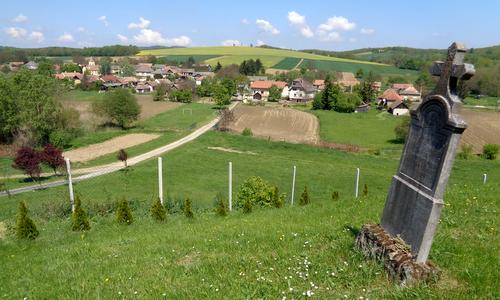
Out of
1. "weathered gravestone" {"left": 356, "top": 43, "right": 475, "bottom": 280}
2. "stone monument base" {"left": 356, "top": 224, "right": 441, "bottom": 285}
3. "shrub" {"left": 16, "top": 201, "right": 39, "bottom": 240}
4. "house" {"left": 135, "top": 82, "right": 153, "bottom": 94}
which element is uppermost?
"weathered gravestone" {"left": 356, "top": 43, "right": 475, "bottom": 280}

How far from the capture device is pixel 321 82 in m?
128

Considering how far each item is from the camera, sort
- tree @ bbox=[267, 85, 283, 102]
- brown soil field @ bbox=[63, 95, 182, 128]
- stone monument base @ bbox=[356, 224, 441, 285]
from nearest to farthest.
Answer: stone monument base @ bbox=[356, 224, 441, 285], brown soil field @ bbox=[63, 95, 182, 128], tree @ bbox=[267, 85, 283, 102]

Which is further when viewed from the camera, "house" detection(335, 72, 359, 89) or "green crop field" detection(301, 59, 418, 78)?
"green crop field" detection(301, 59, 418, 78)

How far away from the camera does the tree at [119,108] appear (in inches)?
2425

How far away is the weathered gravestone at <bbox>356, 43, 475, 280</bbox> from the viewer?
20.8 feet

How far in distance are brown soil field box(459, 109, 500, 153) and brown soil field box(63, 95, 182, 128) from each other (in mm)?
52768

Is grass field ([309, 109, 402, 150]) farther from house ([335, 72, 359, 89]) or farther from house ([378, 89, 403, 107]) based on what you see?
house ([335, 72, 359, 89])

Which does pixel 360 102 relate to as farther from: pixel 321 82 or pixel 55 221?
pixel 55 221

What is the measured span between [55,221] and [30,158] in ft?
56.9

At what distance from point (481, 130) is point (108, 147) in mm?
56168

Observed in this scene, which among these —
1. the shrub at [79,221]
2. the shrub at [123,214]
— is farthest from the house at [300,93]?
the shrub at [79,221]

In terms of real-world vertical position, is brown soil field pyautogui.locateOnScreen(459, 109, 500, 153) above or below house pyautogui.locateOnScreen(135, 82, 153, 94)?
above

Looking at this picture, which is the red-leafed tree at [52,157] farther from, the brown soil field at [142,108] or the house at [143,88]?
the house at [143,88]

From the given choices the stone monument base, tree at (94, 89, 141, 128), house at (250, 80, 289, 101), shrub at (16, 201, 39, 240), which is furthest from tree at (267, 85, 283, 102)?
the stone monument base
